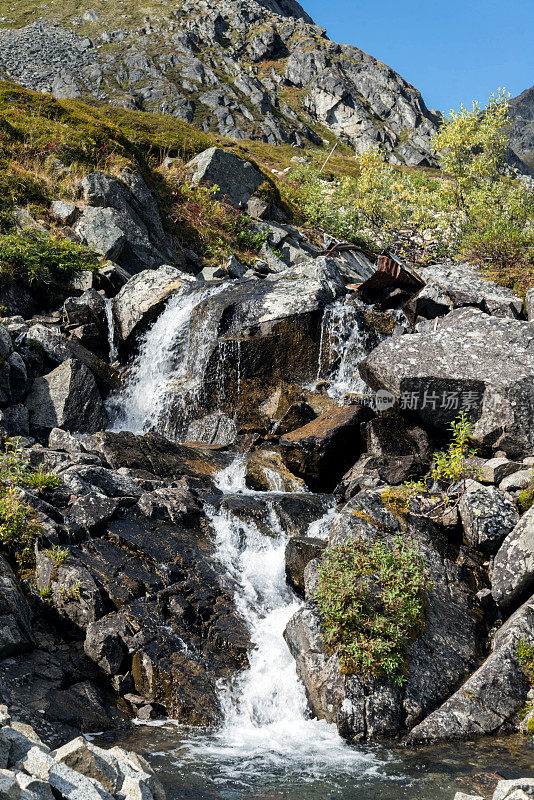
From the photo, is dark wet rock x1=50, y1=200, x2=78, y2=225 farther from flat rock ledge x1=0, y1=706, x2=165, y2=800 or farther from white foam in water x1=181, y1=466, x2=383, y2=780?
flat rock ledge x1=0, y1=706, x2=165, y2=800

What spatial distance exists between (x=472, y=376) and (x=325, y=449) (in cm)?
427

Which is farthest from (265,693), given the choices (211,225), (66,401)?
(211,225)

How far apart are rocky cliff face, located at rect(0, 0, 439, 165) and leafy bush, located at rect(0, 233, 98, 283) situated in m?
101

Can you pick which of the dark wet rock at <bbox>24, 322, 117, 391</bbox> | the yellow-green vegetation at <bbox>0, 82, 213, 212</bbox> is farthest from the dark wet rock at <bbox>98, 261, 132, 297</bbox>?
the yellow-green vegetation at <bbox>0, 82, 213, 212</bbox>

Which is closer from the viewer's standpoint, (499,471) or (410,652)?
(410,652)

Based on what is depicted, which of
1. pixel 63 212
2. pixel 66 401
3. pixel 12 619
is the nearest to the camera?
pixel 12 619

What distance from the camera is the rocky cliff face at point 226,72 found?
117188 mm

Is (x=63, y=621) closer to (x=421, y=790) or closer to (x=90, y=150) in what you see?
(x=421, y=790)

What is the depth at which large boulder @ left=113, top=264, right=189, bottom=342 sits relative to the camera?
21953mm

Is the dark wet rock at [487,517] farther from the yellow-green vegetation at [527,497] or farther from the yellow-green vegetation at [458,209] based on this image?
the yellow-green vegetation at [458,209]

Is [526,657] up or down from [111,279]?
down

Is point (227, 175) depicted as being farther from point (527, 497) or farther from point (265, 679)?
point (265, 679)

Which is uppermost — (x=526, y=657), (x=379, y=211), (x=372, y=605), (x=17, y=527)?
(x=379, y=211)

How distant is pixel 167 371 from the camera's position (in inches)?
834
